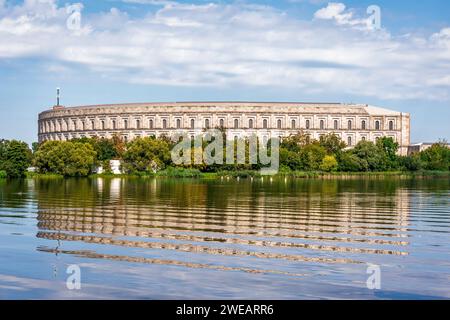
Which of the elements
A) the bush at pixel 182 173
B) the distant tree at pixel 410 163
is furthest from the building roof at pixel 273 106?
the bush at pixel 182 173

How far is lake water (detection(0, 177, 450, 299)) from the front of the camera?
1149 cm

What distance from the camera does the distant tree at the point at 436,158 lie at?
112975 millimetres

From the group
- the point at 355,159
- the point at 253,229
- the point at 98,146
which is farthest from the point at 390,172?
the point at 253,229

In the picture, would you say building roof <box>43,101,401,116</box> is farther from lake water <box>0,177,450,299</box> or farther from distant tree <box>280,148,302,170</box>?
lake water <box>0,177,450,299</box>

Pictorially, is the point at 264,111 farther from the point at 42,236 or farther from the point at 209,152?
the point at 42,236

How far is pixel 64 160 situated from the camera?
276ft

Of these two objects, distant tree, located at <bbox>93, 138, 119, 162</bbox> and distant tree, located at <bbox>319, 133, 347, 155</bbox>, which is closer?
distant tree, located at <bbox>93, 138, 119, 162</bbox>

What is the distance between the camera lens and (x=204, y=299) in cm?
1075

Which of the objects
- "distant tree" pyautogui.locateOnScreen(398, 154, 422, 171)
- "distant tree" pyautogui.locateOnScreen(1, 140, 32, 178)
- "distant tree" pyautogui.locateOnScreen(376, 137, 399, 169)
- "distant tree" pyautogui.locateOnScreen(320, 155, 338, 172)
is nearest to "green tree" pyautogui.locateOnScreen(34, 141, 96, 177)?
"distant tree" pyautogui.locateOnScreen(1, 140, 32, 178)

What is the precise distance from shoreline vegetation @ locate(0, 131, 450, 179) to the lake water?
59347mm

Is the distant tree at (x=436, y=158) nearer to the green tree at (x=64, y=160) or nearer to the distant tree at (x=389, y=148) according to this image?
the distant tree at (x=389, y=148)
